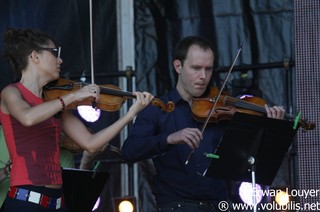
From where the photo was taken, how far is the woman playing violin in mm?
4434

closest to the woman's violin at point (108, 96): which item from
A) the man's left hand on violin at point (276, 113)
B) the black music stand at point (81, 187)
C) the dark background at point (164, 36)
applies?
the black music stand at point (81, 187)

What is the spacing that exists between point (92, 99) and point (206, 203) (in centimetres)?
95

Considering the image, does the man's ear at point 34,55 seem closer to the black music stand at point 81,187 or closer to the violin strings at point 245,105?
the black music stand at point 81,187

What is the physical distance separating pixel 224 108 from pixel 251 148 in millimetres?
386

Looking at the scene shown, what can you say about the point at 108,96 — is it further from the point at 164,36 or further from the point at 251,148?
the point at 164,36

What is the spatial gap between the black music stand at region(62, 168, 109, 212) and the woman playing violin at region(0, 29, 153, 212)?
0.23 metres

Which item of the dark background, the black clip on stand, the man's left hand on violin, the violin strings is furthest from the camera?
the dark background

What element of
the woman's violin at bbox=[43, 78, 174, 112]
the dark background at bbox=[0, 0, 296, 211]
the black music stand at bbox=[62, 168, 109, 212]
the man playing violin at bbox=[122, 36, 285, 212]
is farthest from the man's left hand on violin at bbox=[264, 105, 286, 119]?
the dark background at bbox=[0, 0, 296, 211]

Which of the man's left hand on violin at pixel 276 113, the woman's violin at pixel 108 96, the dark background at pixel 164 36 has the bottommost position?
the man's left hand on violin at pixel 276 113

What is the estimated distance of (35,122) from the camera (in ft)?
14.4

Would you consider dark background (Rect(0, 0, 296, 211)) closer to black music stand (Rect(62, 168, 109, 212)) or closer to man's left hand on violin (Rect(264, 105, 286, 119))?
man's left hand on violin (Rect(264, 105, 286, 119))

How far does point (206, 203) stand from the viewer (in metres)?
5.08

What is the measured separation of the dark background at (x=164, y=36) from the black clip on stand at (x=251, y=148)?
1.42m

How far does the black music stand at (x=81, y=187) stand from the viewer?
4988 mm
